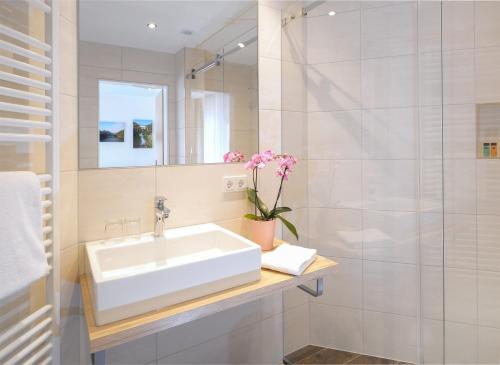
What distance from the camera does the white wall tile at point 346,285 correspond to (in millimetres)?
1827

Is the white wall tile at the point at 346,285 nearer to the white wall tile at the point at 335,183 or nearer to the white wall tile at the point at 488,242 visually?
the white wall tile at the point at 335,183

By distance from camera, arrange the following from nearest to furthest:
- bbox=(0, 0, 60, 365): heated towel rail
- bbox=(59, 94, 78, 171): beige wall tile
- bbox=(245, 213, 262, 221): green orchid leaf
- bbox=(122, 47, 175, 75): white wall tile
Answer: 1. bbox=(0, 0, 60, 365): heated towel rail
2. bbox=(59, 94, 78, 171): beige wall tile
3. bbox=(122, 47, 175, 75): white wall tile
4. bbox=(245, 213, 262, 221): green orchid leaf

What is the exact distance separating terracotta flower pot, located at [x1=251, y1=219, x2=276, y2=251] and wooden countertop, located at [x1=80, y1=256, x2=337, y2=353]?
0.75 feet

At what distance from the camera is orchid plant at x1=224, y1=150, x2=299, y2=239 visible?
60.6 inches

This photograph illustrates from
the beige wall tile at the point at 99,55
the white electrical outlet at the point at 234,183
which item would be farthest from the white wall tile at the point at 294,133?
the beige wall tile at the point at 99,55

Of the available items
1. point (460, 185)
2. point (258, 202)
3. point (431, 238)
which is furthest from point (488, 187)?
point (258, 202)

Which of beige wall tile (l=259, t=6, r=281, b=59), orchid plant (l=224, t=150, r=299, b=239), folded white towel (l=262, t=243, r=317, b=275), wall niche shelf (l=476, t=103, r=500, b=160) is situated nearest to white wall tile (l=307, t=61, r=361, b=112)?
beige wall tile (l=259, t=6, r=281, b=59)

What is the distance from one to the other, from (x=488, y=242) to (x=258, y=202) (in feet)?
3.50

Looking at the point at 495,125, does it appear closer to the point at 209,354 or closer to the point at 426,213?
the point at 426,213

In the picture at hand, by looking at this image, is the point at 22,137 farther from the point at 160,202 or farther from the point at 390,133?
the point at 390,133

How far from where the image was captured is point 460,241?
4.75 ft

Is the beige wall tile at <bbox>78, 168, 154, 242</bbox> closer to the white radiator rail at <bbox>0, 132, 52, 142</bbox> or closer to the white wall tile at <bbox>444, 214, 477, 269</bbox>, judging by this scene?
the white radiator rail at <bbox>0, 132, 52, 142</bbox>

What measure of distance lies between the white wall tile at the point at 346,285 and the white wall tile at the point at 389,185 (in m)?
0.37

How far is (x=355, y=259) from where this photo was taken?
6.00 ft
